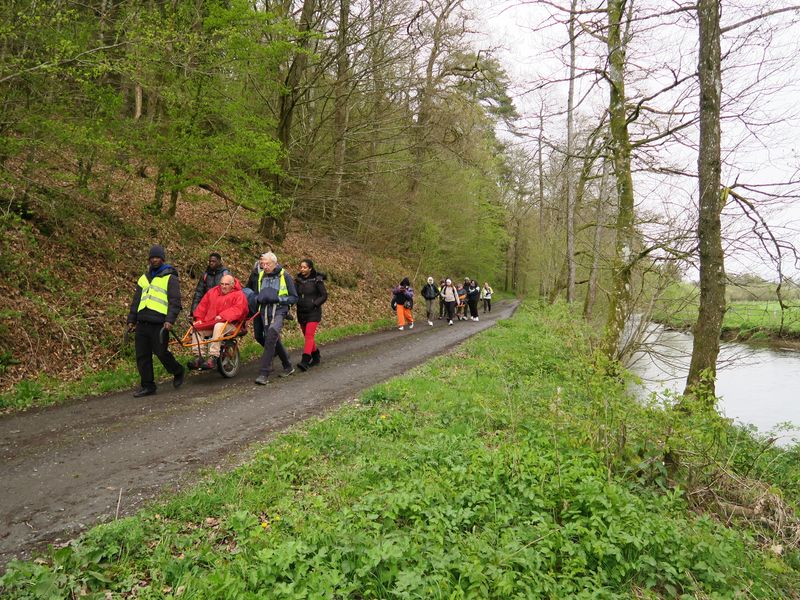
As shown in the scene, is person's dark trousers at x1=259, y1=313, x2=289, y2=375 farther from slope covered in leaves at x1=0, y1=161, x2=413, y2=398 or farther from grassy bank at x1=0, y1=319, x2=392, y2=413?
slope covered in leaves at x1=0, y1=161, x2=413, y2=398

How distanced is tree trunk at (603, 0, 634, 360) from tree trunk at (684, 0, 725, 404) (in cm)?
290

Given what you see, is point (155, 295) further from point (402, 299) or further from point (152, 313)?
point (402, 299)

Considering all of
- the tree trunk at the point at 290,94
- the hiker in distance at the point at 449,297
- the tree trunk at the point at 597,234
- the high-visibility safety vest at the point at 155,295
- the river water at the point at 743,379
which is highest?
the tree trunk at the point at 290,94

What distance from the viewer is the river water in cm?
798

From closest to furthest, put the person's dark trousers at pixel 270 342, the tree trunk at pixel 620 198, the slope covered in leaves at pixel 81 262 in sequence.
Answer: the slope covered in leaves at pixel 81 262 → the person's dark trousers at pixel 270 342 → the tree trunk at pixel 620 198

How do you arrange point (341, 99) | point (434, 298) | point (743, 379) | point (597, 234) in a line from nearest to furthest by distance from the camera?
point (597, 234)
point (743, 379)
point (341, 99)
point (434, 298)

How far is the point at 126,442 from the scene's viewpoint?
16.4 ft

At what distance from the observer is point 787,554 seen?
3.99 m

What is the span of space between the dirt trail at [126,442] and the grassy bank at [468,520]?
43 cm

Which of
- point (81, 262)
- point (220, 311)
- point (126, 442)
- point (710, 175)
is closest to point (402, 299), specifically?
point (220, 311)

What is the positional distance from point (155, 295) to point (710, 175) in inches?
309

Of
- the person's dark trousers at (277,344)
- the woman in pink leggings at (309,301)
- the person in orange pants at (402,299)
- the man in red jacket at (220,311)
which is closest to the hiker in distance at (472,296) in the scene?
the person in orange pants at (402,299)

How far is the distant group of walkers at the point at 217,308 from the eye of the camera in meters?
6.86

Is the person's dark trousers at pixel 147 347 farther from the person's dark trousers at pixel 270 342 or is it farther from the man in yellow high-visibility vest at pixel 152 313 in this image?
the person's dark trousers at pixel 270 342
